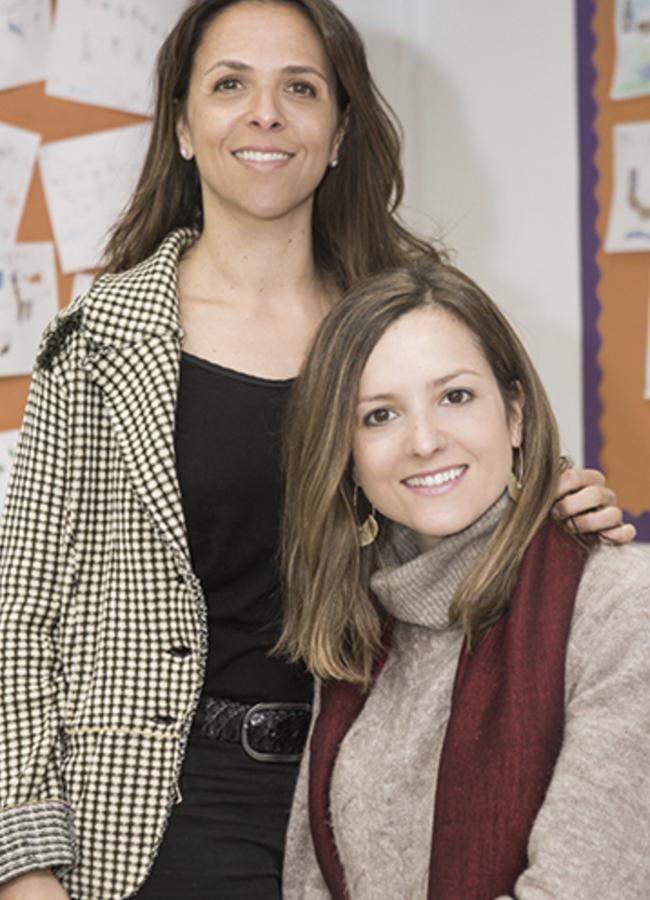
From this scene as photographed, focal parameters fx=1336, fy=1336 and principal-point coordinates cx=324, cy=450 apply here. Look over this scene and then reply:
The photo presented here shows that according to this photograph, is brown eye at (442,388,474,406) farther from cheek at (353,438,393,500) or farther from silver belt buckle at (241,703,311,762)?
silver belt buckle at (241,703,311,762)

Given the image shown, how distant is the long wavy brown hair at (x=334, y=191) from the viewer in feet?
5.72

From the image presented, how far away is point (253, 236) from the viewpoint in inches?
66.9

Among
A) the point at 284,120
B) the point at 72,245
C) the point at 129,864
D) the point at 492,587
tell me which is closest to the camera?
the point at 492,587

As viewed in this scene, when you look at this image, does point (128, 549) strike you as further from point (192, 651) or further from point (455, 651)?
point (455, 651)

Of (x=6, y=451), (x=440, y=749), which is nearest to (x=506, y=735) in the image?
(x=440, y=749)

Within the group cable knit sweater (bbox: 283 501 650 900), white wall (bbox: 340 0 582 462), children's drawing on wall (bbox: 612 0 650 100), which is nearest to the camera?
cable knit sweater (bbox: 283 501 650 900)

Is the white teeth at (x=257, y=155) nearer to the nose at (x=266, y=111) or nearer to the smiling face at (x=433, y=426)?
the nose at (x=266, y=111)

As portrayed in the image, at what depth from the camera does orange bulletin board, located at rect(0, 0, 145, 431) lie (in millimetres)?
2127

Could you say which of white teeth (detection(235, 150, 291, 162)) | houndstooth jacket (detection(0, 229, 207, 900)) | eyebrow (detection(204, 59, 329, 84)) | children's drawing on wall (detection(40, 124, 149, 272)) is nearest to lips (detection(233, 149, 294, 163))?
white teeth (detection(235, 150, 291, 162))

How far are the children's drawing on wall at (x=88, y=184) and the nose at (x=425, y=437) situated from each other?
38.6 inches

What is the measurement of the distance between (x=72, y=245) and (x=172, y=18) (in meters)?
0.45

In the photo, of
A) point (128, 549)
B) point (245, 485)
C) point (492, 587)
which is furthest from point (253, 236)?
point (492, 587)

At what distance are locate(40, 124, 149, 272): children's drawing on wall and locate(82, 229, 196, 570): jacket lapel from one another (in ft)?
1.90

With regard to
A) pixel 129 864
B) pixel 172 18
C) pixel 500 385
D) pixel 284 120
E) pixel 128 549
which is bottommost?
pixel 129 864
